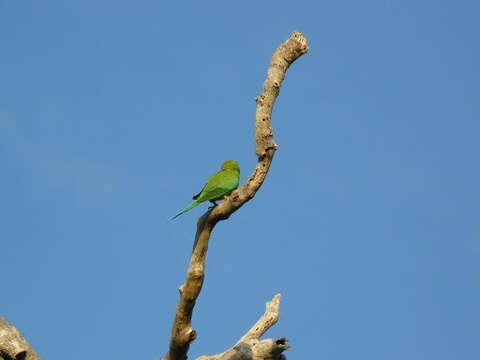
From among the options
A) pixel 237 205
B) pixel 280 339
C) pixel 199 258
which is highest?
pixel 237 205

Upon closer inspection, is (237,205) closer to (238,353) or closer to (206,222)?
(206,222)

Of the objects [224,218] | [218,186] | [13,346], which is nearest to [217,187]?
[218,186]

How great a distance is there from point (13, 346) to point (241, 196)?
146 inches

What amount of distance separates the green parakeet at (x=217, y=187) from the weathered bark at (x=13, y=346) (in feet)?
8.83

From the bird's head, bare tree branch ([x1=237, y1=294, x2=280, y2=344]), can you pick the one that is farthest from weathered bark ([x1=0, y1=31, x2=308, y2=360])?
bare tree branch ([x1=237, y1=294, x2=280, y2=344])

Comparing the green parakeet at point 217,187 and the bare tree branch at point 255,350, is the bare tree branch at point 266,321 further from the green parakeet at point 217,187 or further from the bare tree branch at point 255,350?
the green parakeet at point 217,187

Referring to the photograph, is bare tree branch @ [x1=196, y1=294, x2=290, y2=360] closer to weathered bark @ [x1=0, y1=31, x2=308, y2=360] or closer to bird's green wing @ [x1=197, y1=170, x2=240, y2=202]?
weathered bark @ [x1=0, y1=31, x2=308, y2=360]

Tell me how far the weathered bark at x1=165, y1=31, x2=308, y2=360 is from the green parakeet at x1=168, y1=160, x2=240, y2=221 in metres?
0.24

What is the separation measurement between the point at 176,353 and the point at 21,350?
2087 mm

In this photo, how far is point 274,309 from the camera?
10.0 m

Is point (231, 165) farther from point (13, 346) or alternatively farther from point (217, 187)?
point (13, 346)

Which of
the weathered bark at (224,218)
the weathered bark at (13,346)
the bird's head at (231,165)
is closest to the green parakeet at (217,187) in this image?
the bird's head at (231,165)

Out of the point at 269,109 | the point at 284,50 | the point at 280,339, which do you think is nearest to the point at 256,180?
the point at 269,109

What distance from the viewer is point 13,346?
8.09 meters
